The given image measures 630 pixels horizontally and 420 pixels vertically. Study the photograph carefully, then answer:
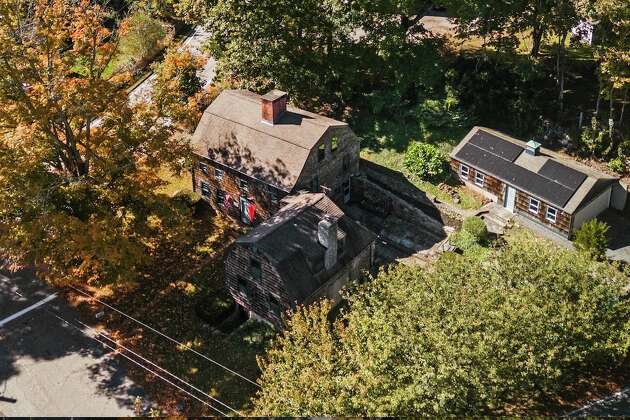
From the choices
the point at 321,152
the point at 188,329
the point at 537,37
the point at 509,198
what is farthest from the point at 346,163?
the point at 537,37

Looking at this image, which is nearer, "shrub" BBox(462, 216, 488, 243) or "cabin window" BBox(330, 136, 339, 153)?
"shrub" BBox(462, 216, 488, 243)

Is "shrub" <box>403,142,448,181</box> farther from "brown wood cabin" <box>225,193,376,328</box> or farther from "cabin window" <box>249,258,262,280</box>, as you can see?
"cabin window" <box>249,258,262,280</box>

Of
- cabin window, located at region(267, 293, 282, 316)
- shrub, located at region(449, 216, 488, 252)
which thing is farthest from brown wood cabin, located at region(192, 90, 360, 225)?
shrub, located at region(449, 216, 488, 252)

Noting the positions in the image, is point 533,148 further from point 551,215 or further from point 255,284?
point 255,284

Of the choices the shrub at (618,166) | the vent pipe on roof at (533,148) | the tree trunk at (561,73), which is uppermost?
the tree trunk at (561,73)

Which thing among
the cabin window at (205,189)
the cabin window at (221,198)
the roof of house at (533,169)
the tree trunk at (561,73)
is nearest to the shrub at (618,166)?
the roof of house at (533,169)

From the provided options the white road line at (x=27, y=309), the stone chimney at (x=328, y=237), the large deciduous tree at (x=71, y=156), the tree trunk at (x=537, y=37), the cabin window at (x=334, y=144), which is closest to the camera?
the large deciduous tree at (x=71, y=156)

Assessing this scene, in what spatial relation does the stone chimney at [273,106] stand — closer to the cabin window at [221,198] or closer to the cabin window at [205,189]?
the cabin window at [221,198]

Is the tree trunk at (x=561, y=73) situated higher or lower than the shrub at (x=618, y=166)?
higher
